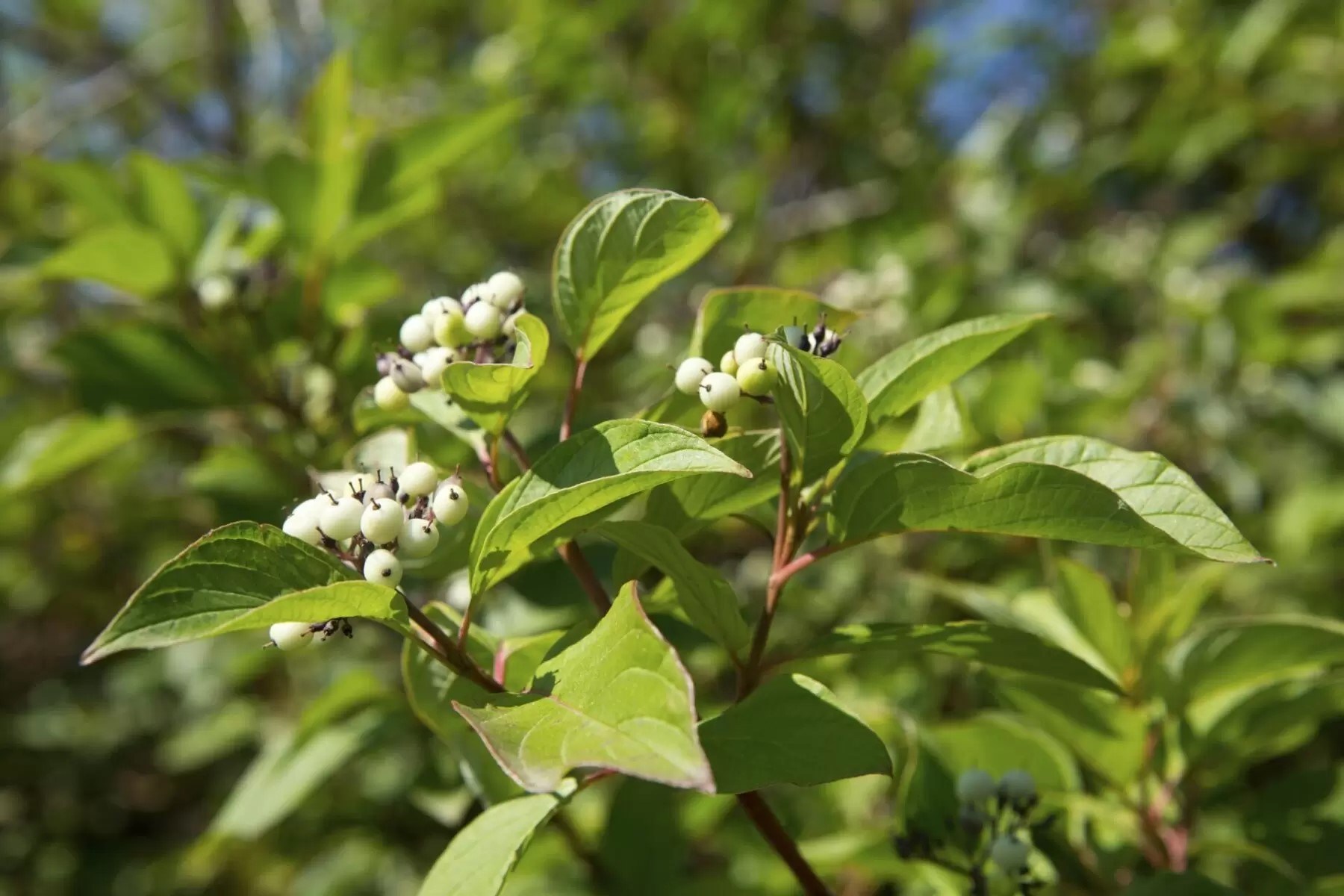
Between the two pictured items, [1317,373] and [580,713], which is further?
[1317,373]

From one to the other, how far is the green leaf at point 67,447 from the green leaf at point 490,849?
1288 millimetres

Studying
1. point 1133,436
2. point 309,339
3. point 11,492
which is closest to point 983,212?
point 1133,436

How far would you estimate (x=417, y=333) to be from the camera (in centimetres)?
109

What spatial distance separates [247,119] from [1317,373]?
129 inches

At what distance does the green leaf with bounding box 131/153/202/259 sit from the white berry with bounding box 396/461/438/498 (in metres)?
1.23

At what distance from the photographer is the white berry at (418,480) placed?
3.13 feet

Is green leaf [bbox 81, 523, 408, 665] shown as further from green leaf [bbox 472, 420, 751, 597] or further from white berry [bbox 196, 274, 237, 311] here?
white berry [bbox 196, 274, 237, 311]

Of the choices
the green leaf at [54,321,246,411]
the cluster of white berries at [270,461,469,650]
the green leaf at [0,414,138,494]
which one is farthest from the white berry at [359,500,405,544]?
the green leaf at [0,414,138,494]

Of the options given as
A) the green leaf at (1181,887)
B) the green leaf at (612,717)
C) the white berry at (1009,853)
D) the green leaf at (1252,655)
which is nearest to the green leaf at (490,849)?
the green leaf at (612,717)

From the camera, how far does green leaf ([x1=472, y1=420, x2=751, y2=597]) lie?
0.78 m

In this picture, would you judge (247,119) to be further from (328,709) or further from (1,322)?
(328,709)

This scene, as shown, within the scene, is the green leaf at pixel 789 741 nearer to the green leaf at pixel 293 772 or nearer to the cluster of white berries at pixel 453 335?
the cluster of white berries at pixel 453 335

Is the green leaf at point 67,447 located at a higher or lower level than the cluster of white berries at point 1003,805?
higher

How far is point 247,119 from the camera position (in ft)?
10.1
